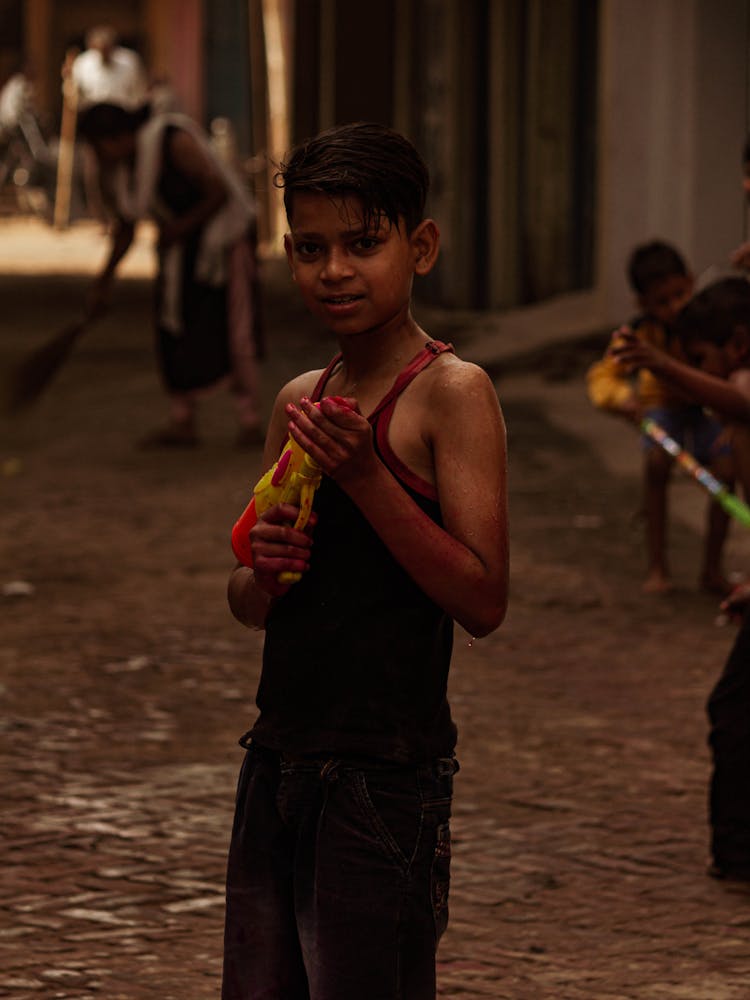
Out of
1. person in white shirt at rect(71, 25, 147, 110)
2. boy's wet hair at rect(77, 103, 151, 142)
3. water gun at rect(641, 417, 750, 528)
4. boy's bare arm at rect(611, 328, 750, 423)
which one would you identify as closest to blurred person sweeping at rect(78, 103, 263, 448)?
boy's wet hair at rect(77, 103, 151, 142)

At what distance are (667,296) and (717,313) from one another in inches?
81.3

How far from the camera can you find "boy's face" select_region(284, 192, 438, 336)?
256cm

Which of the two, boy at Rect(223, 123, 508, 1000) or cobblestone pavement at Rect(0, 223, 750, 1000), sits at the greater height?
boy at Rect(223, 123, 508, 1000)

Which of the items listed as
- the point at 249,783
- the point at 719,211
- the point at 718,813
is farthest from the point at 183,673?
the point at 719,211

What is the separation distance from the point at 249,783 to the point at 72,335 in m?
7.29

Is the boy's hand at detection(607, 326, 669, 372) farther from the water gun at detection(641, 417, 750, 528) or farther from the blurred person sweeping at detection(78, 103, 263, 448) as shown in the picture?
the blurred person sweeping at detection(78, 103, 263, 448)

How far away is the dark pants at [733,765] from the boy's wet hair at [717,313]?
2.80 feet

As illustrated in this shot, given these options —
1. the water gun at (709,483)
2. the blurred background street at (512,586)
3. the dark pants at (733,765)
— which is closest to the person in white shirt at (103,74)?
the blurred background street at (512,586)

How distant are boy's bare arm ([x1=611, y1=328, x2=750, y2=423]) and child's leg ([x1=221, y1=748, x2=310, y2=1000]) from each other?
215 centimetres

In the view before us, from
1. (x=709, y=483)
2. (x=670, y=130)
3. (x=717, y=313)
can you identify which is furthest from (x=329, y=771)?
(x=670, y=130)

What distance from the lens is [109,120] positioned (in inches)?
386

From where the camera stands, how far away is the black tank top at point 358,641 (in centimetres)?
259

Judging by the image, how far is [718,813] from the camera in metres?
4.34

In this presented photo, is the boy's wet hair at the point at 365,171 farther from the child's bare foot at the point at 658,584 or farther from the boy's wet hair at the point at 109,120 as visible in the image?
the boy's wet hair at the point at 109,120
